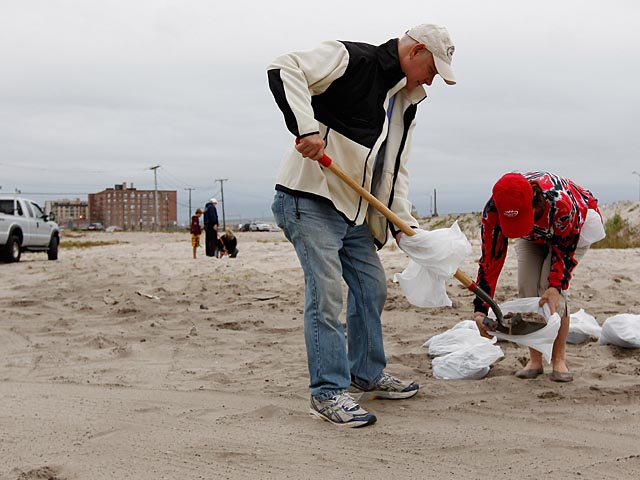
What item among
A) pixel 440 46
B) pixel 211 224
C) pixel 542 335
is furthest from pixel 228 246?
pixel 440 46

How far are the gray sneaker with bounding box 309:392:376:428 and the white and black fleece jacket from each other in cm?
89

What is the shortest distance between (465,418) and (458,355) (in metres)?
0.93

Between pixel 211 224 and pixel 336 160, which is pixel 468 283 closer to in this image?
pixel 336 160

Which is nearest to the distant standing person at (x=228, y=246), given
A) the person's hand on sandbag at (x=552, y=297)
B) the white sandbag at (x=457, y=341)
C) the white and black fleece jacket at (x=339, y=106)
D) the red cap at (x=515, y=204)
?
the white sandbag at (x=457, y=341)

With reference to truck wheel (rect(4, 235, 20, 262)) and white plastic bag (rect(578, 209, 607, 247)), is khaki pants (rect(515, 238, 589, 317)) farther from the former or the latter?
truck wheel (rect(4, 235, 20, 262))

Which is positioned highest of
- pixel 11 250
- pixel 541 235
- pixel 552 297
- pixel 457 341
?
pixel 541 235

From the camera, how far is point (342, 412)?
10.6 feet

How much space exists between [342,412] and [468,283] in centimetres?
97

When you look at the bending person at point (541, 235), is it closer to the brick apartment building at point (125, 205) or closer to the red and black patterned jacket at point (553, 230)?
the red and black patterned jacket at point (553, 230)

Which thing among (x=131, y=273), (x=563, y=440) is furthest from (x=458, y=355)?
(x=131, y=273)

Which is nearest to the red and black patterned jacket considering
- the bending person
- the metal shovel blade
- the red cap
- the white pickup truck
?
the bending person

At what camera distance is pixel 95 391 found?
3953mm

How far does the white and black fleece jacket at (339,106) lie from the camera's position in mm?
3104

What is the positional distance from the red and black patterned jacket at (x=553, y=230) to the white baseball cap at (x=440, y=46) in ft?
2.77
